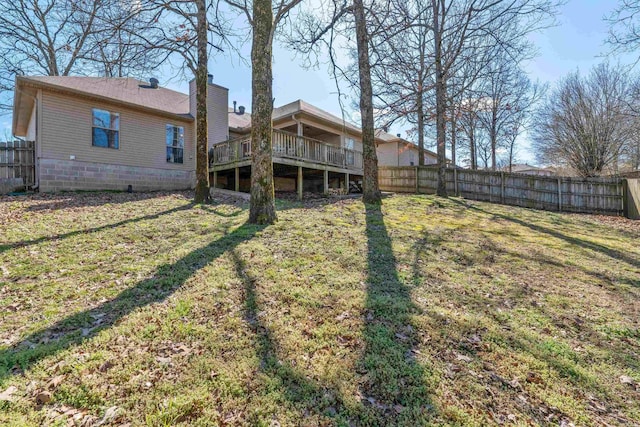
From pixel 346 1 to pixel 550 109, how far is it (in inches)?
808

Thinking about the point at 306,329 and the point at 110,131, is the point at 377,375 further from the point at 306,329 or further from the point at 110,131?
the point at 110,131

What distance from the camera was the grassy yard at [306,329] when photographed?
2143 millimetres

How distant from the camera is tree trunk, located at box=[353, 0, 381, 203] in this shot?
9344 millimetres

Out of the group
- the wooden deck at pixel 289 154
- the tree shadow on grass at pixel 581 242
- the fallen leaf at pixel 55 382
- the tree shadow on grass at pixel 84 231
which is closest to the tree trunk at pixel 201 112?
the tree shadow on grass at pixel 84 231

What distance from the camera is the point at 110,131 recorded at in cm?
1198

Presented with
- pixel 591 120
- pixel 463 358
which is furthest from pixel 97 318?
pixel 591 120

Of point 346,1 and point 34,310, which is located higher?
point 346,1

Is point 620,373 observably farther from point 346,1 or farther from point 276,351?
point 346,1

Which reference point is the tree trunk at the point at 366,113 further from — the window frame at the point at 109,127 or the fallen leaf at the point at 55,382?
the window frame at the point at 109,127

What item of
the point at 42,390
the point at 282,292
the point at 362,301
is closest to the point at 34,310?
the point at 42,390

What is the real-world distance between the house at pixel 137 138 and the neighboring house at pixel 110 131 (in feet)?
0.09

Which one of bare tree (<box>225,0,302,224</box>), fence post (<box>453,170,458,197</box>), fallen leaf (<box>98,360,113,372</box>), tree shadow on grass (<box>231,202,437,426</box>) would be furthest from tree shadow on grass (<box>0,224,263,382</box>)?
fence post (<box>453,170,458,197</box>)

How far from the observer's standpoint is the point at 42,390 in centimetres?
216

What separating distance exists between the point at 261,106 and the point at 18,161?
10.0 m
